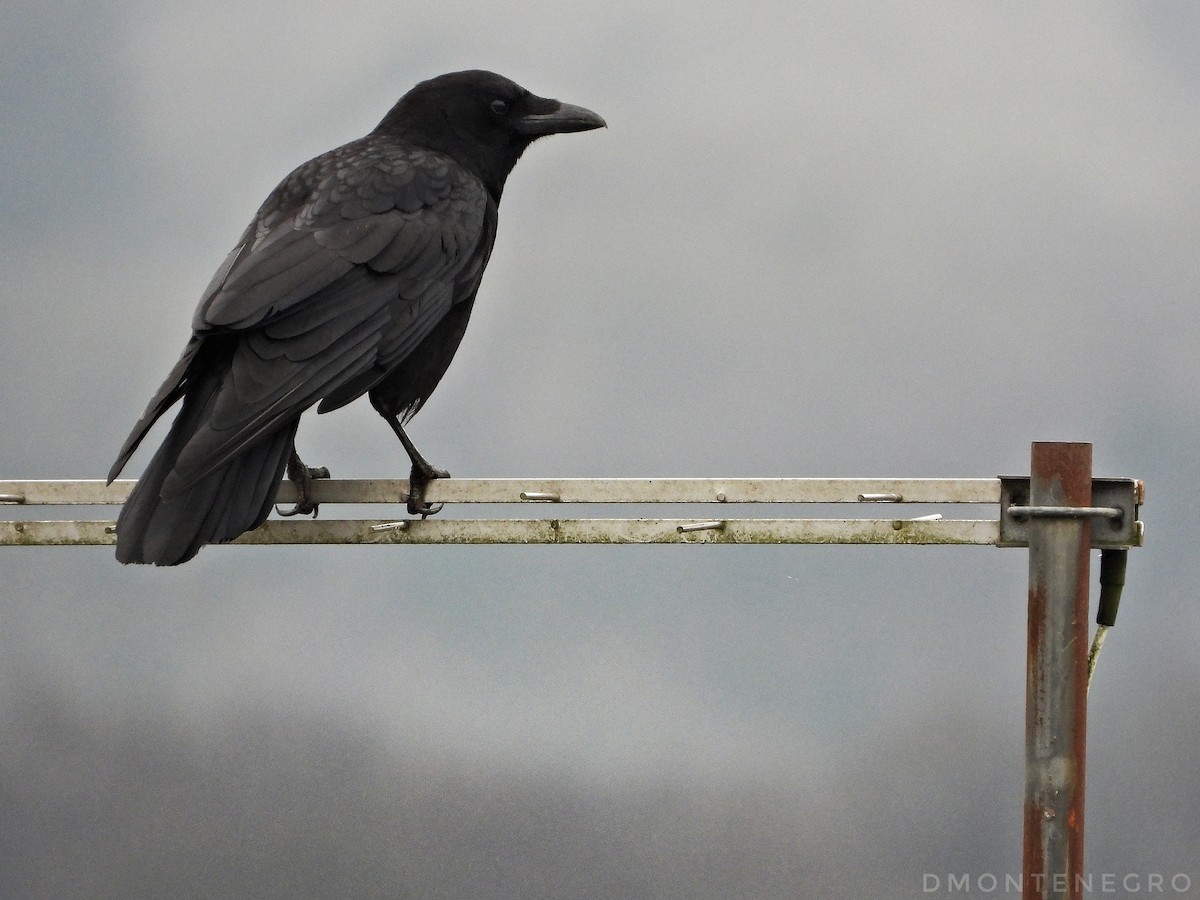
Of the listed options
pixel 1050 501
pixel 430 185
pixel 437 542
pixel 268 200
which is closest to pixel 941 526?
pixel 1050 501

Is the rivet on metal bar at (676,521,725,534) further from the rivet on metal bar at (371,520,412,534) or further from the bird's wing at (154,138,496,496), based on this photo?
the bird's wing at (154,138,496,496)

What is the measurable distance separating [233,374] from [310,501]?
530 mm

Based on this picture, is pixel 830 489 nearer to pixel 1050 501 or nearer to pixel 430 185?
pixel 1050 501

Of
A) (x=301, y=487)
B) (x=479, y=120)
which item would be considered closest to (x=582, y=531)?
(x=301, y=487)

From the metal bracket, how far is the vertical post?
0.05m

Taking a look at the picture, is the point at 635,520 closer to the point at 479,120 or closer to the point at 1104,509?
the point at 1104,509

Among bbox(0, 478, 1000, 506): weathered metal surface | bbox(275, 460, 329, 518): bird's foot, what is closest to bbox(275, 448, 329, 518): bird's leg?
bbox(275, 460, 329, 518): bird's foot

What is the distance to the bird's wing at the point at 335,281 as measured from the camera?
370 centimetres

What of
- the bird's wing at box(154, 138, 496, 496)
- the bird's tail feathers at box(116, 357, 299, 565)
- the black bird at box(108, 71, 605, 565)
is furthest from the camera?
the bird's wing at box(154, 138, 496, 496)

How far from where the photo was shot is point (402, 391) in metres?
4.54

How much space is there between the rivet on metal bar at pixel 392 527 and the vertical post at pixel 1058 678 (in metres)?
1.83

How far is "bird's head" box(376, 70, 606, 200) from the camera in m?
5.07

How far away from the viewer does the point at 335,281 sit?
13.4 feet

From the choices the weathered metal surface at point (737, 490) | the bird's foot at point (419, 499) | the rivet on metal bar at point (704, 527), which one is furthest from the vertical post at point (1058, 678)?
the bird's foot at point (419, 499)
